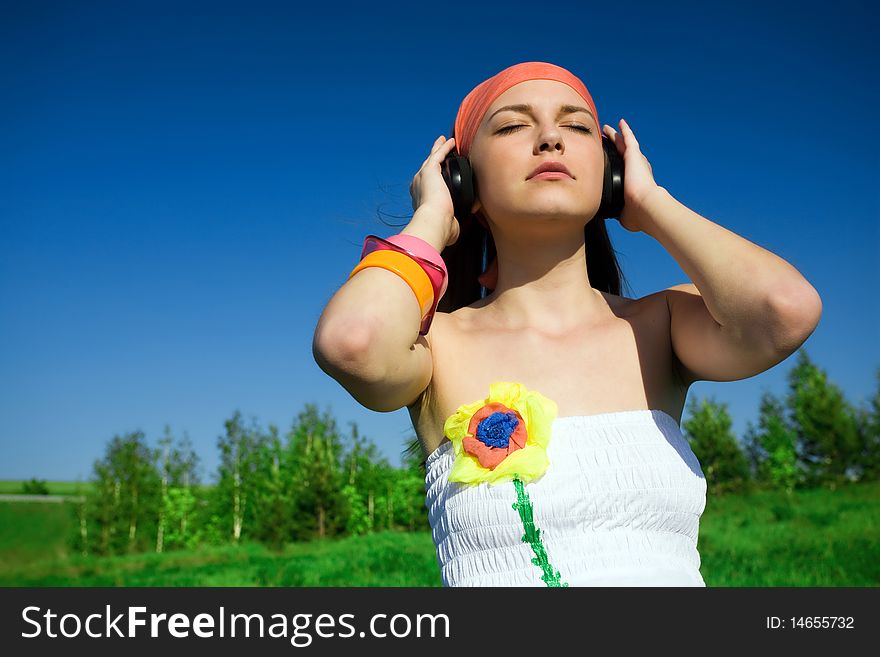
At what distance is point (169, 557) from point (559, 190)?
1987cm

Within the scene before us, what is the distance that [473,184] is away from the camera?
8.07 feet

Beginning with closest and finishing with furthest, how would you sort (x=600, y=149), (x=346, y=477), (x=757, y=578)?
1. (x=600, y=149)
2. (x=757, y=578)
3. (x=346, y=477)

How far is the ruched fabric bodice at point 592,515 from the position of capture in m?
1.93

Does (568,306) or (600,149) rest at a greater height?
(600,149)

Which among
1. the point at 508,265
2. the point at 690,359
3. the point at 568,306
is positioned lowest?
the point at 690,359

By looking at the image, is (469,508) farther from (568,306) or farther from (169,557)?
(169,557)

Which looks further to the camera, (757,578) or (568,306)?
(757,578)

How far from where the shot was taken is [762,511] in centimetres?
1739

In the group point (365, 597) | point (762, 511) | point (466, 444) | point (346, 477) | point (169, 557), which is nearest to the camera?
point (466, 444)

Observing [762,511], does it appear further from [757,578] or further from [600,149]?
[600,149]

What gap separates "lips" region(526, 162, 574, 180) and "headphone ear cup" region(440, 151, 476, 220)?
278mm

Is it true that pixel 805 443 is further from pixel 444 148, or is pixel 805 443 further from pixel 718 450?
pixel 444 148

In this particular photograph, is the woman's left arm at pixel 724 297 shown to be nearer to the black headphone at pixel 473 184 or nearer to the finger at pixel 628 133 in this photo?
the black headphone at pixel 473 184

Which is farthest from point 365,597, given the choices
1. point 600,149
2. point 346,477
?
point 346,477
